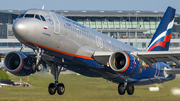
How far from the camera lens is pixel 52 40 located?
2259 centimetres

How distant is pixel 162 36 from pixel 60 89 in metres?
15.0

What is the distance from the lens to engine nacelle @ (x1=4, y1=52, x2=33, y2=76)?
2795 cm

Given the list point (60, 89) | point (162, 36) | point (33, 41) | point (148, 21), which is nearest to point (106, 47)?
point (60, 89)

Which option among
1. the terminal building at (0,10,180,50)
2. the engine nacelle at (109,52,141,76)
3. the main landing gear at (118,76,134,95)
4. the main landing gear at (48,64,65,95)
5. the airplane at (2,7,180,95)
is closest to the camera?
the airplane at (2,7,180,95)

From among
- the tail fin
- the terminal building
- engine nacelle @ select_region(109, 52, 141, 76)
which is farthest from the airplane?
the terminal building

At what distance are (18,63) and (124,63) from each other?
10231 millimetres

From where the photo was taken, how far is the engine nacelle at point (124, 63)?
963 inches

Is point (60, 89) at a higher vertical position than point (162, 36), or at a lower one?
lower

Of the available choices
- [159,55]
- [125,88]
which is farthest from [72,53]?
[159,55]

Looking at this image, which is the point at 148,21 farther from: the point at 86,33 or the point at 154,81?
the point at 86,33

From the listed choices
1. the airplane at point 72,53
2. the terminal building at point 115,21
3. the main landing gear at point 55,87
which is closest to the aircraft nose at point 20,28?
the airplane at point 72,53

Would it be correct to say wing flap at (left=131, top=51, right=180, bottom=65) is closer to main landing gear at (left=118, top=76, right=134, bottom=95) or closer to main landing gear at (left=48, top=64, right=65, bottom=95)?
main landing gear at (left=118, top=76, right=134, bottom=95)

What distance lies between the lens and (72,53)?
24422mm

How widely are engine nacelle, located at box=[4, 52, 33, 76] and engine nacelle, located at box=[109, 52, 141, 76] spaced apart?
26.8ft
